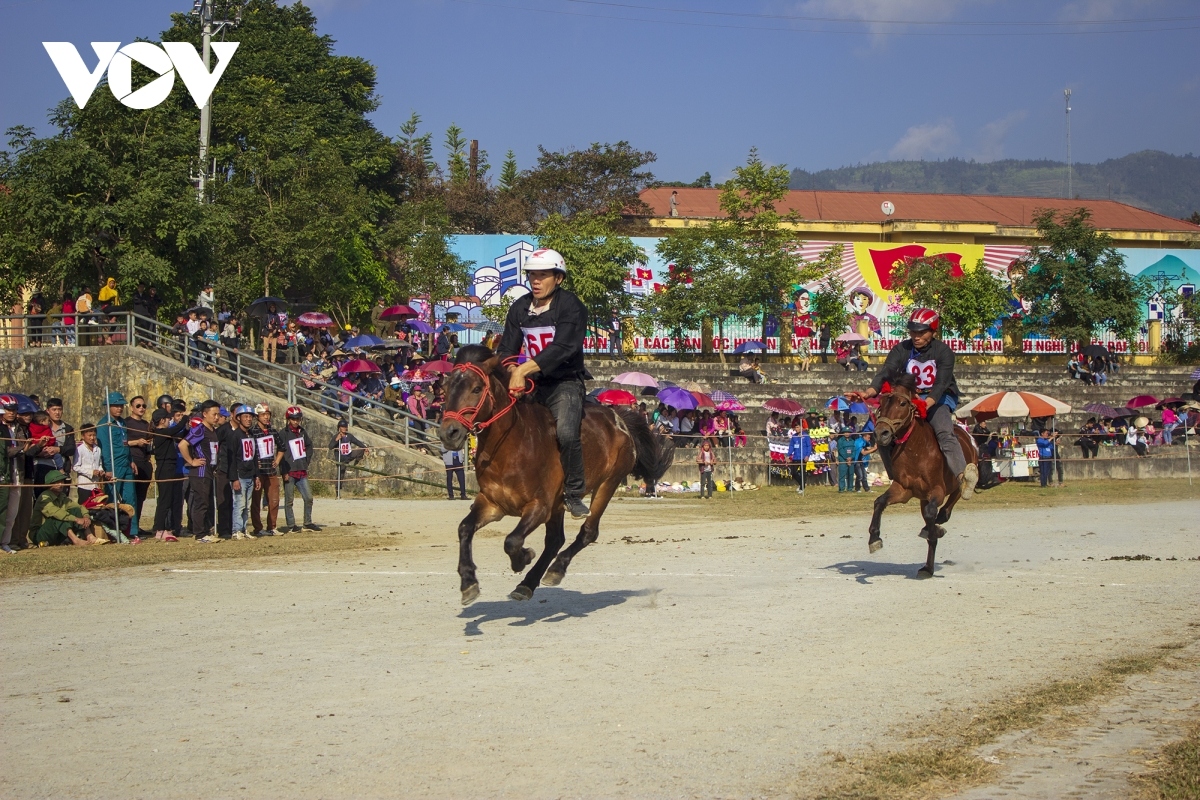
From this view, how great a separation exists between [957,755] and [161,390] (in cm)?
2876

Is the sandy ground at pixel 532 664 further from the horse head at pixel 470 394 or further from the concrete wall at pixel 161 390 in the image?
the concrete wall at pixel 161 390

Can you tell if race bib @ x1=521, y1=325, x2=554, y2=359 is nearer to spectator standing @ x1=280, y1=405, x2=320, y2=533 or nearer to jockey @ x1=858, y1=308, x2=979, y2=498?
jockey @ x1=858, y1=308, x2=979, y2=498

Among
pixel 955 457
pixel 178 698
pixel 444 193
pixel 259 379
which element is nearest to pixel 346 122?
pixel 444 193

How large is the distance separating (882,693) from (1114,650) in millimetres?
2499

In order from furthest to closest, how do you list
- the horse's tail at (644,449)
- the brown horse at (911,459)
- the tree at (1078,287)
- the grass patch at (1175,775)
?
the tree at (1078,287) < the brown horse at (911,459) < the horse's tail at (644,449) < the grass patch at (1175,775)

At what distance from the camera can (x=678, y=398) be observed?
102 ft

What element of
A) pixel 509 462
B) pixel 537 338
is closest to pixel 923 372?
pixel 537 338

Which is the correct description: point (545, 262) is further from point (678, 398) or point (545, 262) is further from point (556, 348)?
point (678, 398)

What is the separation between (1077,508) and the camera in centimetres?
2405

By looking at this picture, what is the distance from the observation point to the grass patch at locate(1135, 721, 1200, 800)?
5387mm

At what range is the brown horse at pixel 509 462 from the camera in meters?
9.51

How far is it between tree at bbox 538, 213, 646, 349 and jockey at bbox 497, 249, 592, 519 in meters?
36.0

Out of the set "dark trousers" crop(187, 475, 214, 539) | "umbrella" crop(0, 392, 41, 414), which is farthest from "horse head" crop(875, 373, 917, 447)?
"umbrella" crop(0, 392, 41, 414)

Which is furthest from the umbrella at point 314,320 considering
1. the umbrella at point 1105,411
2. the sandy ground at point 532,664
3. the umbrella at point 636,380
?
the umbrella at point 1105,411
